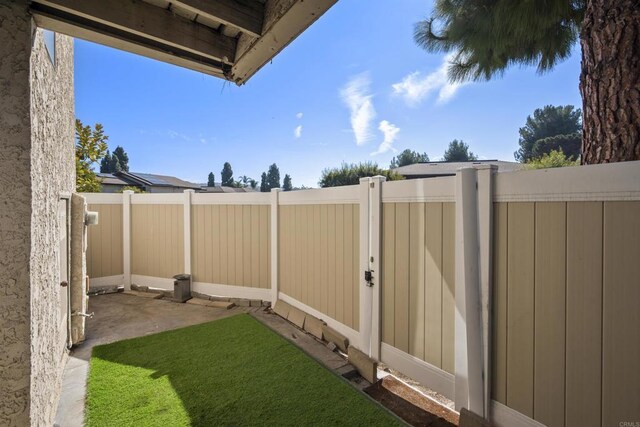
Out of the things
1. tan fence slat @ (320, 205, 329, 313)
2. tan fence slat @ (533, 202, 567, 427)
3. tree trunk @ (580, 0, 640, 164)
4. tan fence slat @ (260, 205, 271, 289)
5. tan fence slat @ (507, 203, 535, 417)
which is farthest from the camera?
tan fence slat @ (260, 205, 271, 289)

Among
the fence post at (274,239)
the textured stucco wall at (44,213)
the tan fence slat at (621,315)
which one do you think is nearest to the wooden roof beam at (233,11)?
the textured stucco wall at (44,213)

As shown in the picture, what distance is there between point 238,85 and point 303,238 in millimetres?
2577

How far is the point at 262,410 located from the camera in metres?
2.32

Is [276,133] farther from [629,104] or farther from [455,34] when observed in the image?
[629,104]

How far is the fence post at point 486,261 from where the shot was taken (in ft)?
6.70

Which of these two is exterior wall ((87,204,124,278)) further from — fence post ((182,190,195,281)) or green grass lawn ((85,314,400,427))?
green grass lawn ((85,314,400,427))

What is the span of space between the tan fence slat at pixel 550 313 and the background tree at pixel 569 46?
4.34 ft

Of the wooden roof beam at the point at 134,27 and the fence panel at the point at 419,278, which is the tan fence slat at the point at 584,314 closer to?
the fence panel at the point at 419,278

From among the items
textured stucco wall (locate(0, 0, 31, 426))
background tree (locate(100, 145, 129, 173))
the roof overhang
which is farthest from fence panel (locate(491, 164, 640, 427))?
background tree (locate(100, 145, 129, 173))

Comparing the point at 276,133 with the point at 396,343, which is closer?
the point at 396,343

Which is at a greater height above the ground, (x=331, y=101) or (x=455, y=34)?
(x=331, y=101)

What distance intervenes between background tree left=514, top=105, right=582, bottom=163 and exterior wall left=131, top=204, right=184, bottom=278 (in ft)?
128

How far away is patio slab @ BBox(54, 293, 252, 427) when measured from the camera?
8.07ft

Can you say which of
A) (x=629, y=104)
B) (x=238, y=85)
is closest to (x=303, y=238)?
(x=238, y=85)
